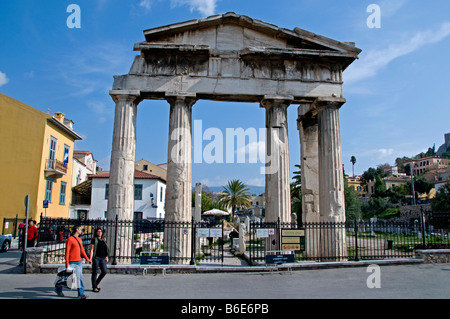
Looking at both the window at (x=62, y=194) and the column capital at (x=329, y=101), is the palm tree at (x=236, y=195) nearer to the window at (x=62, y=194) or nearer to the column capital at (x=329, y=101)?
the window at (x=62, y=194)

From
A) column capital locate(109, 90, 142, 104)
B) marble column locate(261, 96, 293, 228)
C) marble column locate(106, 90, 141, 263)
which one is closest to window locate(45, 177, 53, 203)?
marble column locate(106, 90, 141, 263)

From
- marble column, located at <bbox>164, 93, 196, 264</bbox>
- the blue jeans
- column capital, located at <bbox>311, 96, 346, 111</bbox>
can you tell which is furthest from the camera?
column capital, located at <bbox>311, 96, 346, 111</bbox>

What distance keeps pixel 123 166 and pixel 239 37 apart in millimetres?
7212

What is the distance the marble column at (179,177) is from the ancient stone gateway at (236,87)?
0.13 ft

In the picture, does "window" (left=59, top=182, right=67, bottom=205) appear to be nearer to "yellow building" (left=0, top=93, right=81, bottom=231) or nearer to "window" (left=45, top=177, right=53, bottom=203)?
"yellow building" (left=0, top=93, right=81, bottom=231)

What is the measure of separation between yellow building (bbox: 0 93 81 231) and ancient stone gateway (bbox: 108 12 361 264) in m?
13.5

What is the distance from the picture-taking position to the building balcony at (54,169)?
87.9ft

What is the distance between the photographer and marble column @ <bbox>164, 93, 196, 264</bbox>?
1320 cm

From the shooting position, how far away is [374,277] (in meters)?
9.87

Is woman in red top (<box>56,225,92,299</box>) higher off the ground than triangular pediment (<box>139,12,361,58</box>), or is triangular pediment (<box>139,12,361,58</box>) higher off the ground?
triangular pediment (<box>139,12,361,58</box>)
